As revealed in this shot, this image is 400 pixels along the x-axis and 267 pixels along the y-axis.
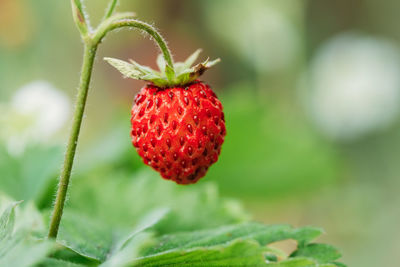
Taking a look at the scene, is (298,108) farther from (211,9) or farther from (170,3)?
(170,3)

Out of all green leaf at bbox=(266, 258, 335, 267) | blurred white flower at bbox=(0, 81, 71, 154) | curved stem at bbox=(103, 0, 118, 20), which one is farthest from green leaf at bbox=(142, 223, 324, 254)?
blurred white flower at bbox=(0, 81, 71, 154)

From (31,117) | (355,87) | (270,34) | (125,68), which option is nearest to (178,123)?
(125,68)

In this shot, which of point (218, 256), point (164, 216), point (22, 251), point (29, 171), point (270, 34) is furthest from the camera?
point (270, 34)

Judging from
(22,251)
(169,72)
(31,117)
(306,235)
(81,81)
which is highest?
(31,117)

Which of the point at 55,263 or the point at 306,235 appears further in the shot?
the point at 306,235

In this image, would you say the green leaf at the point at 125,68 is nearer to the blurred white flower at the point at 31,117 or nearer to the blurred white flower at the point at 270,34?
the blurred white flower at the point at 31,117

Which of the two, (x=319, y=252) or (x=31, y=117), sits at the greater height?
(x=31, y=117)

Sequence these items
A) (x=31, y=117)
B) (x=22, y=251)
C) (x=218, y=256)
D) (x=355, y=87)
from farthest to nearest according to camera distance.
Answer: (x=355, y=87)
(x=31, y=117)
(x=218, y=256)
(x=22, y=251)

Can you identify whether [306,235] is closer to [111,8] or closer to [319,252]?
[319,252]
